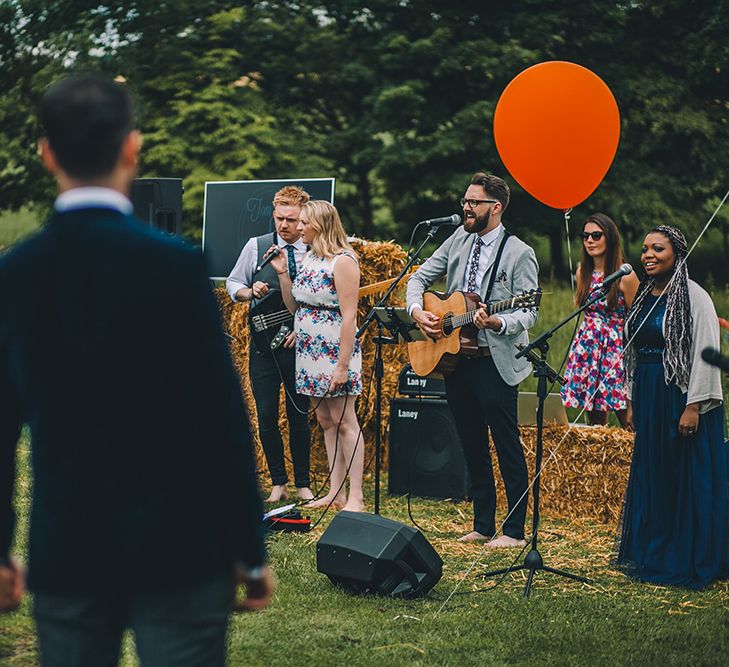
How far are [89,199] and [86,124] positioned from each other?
14cm

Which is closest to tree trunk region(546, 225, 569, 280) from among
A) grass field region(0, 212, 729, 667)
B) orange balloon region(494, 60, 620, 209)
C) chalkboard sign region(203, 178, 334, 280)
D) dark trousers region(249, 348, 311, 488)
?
chalkboard sign region(203, 178, 334, 280)

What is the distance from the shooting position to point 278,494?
8055mm

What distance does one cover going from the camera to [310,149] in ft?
66.9

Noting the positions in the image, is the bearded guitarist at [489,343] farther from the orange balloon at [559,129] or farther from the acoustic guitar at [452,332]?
the orange balloon at [559,129]

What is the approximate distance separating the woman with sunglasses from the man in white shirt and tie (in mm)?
2089

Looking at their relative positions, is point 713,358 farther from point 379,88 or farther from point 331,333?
point 379,88

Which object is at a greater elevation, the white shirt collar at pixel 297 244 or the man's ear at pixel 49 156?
the man's ear at pixel 49 156

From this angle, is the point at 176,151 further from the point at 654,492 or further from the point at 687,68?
the point at 654,492

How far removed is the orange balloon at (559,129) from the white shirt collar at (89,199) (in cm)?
573

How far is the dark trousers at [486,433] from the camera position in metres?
6.49

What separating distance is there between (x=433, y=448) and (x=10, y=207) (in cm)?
1599

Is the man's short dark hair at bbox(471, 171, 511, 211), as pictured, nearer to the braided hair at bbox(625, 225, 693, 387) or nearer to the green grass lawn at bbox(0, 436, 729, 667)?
the braided hair at bbox(625, 225, 693, 387)

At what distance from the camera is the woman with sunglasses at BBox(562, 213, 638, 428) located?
800 cm

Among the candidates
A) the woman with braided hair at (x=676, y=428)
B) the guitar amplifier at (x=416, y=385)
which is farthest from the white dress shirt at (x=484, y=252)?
the guitar amplifier at (x=416, y=385)
